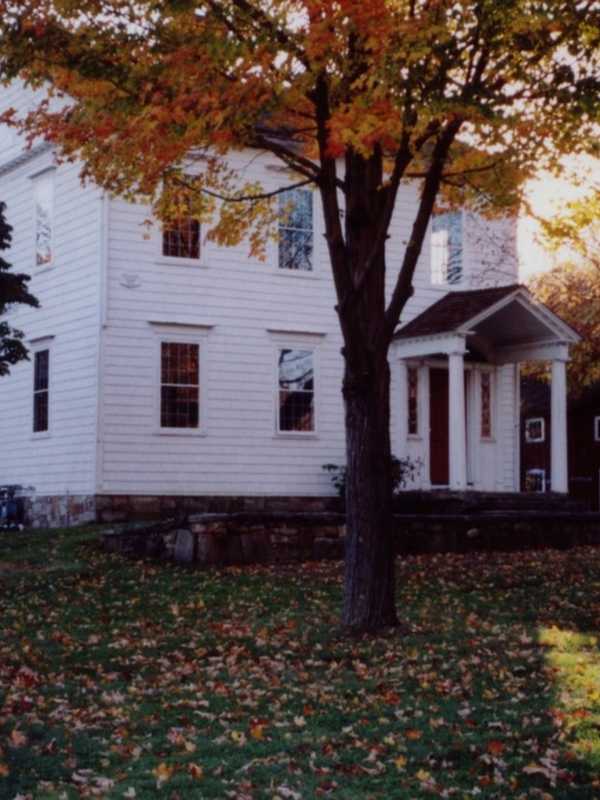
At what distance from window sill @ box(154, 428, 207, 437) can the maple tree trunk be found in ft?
33.8

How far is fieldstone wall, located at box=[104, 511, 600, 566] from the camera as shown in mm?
17391

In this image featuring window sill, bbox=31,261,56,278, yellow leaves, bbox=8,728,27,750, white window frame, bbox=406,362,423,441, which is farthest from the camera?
white window frame, bbox=406,362,423,441

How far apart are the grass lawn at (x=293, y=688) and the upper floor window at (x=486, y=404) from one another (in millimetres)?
9416

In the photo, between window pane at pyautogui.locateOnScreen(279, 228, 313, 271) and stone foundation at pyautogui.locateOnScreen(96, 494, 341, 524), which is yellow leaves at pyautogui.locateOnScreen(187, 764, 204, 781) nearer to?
stone foundation at pyautogui.locateOnScreen(96, 494, 341, 524)

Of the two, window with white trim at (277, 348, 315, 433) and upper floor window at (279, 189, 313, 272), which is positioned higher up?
upper floor window at (279, 189, 313, 272)

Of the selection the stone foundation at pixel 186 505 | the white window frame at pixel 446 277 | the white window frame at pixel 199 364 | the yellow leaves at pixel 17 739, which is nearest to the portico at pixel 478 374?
the white window frame at pixel 446 277

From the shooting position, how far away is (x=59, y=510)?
74.1ft

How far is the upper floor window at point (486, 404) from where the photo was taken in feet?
84.3

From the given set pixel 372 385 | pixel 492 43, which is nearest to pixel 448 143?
pixel 492 43

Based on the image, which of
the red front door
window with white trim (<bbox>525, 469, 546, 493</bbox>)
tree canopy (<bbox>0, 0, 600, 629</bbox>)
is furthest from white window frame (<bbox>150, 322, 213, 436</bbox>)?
window with white trim (<bbox>525, 469, 546, 493</bbox>)

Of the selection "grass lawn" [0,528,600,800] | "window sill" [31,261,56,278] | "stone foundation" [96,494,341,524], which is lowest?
"grass lawn" [0,528,600,800]

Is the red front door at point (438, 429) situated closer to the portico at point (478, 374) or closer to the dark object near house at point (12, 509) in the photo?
the portico at point (478, 374)

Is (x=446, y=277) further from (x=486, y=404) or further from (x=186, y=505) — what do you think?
(x=186, y=505)

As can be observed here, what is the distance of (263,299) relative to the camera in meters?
23.5
